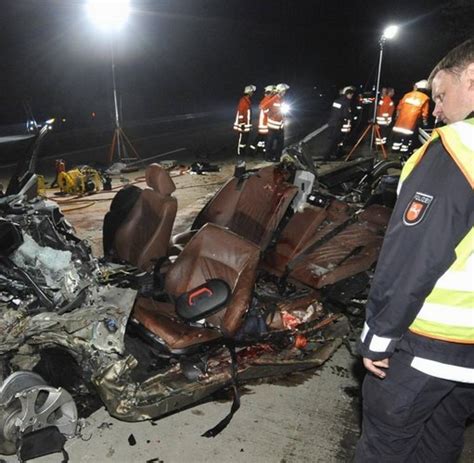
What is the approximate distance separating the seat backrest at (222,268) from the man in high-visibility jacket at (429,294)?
4.02 ft

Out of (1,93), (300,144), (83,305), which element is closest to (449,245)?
(83,305)

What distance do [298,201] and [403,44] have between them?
31.7 meters

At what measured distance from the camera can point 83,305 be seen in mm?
2816

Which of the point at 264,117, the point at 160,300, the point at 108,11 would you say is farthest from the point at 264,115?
the point at 160,300

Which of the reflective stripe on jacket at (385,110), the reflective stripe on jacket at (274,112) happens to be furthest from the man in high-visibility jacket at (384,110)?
the reflective stripe on jacket at (274,112)

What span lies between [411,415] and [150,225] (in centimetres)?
304

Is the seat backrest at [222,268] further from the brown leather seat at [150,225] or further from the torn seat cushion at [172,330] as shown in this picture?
the brown leather seat at [150,225]

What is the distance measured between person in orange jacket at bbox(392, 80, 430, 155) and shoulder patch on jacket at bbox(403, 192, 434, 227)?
33.0 feet

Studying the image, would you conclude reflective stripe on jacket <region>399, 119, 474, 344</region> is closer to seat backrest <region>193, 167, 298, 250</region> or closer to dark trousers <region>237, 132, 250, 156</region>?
seat backrest <region>193, 167, 298, 250</region>

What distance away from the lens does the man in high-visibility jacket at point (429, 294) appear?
5.60ft

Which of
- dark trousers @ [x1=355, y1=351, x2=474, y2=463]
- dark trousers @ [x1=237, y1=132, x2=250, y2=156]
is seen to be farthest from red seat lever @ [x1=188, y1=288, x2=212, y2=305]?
dark trousers @ [x1=237, y1=132, x2=250, y2=156]

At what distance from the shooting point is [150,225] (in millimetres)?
4477

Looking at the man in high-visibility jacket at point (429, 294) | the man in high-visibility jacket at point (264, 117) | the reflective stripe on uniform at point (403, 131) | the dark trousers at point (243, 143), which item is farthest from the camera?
the dark trousers at point (243, 143)

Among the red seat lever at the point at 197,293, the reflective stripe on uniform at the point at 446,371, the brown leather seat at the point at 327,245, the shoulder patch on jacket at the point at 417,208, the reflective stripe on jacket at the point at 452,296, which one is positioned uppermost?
the shoulder patch on jacket at the point at 417,208
